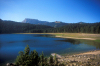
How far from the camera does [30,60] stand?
573 centimetres

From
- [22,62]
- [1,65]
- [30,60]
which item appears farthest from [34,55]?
[1,65]

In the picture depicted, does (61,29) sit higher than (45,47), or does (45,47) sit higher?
(61,29)

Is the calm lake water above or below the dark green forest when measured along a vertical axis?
below

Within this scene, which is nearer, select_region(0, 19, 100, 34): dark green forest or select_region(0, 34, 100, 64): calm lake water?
select_region(0, 34, 100, 64): calm lake water

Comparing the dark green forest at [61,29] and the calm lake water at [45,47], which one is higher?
the dark green forest at [61,29]

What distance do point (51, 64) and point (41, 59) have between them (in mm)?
1002

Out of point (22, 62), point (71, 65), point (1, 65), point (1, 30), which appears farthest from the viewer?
point (1, 30)

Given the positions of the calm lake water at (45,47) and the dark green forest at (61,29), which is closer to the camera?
the calm lake water at (45,47)

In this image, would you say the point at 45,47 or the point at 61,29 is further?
the point at 61,29

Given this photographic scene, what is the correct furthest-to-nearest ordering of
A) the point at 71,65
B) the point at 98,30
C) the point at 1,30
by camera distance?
the point at 1,30
the point at 98,30
the point at 71,65

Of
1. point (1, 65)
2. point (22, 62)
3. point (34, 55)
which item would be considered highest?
point (34, 55)

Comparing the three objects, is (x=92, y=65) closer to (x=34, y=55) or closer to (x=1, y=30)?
(x=34, y=55)

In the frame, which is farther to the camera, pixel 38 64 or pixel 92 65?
pixel 92 65

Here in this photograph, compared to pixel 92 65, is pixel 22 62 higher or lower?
higher
